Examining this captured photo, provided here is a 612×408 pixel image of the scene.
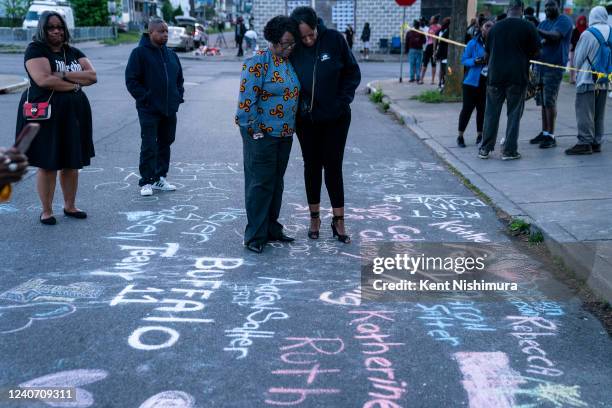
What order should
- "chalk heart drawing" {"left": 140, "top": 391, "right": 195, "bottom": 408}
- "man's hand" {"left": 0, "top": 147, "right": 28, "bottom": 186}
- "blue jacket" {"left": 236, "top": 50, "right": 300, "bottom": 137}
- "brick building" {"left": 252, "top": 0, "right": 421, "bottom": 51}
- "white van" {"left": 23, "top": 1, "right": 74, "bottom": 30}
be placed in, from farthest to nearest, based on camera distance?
1. "white van" {"left": 23, "top": 1, "right": 74, "bottom": 30}
2. "brick building" {"left": 252, "top": 0, "right": 421, "bottom": 51}
3. "blue jacket" {"left": 236, "top": 50, "right": 300, "bottom": 137}
4. "chalk heart drawing" {"left": 140, "top": 391, "right": 195, "bottom": 408}
5. "man's hand" {"left": 0, "top": 147, "right": 28, "bottom": 186}

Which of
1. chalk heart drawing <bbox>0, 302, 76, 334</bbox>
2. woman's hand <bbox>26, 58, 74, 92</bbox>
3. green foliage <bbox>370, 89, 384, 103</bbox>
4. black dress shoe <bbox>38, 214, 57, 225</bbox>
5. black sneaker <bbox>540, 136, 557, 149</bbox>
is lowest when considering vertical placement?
chalk heart drawing <bbox>0, 302, 76, 334</bbox>

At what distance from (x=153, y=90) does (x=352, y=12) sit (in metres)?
29.5

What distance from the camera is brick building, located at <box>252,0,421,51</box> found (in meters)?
34.8

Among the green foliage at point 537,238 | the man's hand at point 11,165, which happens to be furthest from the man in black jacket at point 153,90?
the man's hand at point 11,165

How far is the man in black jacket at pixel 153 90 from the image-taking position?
7199 millimetres

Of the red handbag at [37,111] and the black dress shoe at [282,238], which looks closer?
the black dress shoe at [282,238]

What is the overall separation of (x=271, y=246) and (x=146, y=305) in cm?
156

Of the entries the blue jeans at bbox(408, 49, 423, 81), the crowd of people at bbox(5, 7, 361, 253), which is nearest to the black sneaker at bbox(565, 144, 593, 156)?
the crowd of people at bbox(5, 7, 361, 253)

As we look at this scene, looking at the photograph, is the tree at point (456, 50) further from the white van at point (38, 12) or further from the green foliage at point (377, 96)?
the white van at point (38, 12)

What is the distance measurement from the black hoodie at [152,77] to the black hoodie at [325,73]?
222 cm

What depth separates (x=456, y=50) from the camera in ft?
50.1

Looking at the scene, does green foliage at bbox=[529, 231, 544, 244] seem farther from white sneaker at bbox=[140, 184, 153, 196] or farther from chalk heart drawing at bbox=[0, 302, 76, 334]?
white sneaker at bbox=[140, 184, 153, 196]

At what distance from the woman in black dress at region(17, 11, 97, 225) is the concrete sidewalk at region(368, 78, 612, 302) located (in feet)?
13.1

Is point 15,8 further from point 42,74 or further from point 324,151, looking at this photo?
point 324,151
